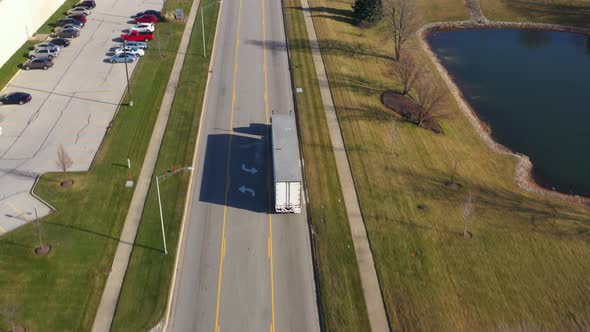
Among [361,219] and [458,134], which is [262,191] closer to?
[361,219]

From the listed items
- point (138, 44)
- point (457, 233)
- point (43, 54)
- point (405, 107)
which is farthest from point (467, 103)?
point (43, 54)

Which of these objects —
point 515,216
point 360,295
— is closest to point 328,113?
point 515,216

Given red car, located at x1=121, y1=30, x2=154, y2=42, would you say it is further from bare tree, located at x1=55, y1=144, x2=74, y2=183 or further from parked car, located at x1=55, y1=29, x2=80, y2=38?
bare tree, located at x1=55, y1=144, x2=74, y2=183

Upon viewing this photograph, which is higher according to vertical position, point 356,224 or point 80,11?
point 80,11

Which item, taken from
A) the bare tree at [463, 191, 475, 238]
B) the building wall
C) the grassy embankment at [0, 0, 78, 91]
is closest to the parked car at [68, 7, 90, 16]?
the grassy embankment at [0, 0, 78, 91]

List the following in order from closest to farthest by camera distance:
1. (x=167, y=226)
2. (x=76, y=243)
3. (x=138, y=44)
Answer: (x=76, y=243) < (x=167, y=226) < (x=138, y=44)

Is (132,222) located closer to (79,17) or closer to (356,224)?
(356,224)
